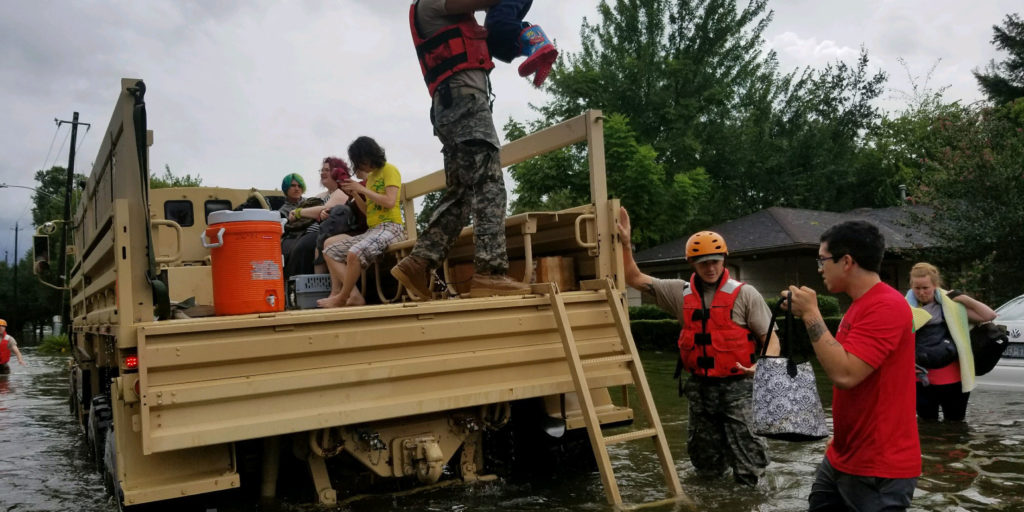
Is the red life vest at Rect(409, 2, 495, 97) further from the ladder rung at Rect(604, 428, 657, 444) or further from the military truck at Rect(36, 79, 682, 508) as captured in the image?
the ladder rung at Rect(604, 428, 657, 444)

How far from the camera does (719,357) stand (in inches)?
204

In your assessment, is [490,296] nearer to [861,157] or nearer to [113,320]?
[113,320]

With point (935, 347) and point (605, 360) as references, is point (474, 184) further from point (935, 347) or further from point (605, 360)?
point (935, 347)

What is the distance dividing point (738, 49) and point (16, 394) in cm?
3410

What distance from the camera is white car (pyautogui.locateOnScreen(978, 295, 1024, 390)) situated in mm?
8648

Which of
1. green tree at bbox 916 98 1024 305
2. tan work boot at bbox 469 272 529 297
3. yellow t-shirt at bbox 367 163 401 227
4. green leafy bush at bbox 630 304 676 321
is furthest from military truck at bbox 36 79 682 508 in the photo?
green leafy bush at bbox 630 304 676 321

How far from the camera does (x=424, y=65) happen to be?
5.18 m

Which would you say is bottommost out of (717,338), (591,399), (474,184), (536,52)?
(591,399)

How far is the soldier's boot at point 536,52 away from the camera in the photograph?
15.9 ft

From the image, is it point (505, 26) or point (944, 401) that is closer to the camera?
point (505, 26)

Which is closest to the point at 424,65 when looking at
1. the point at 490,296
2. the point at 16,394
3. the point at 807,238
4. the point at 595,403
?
the point at 490,296

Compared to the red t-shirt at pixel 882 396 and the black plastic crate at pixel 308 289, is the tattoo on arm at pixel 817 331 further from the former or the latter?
the black plastic crate at pixel 308 289

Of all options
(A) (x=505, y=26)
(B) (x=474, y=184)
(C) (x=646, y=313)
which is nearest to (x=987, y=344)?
(B) (x=474, y=184)

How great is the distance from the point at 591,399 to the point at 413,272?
1268 millimetres
